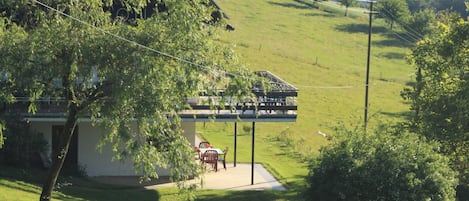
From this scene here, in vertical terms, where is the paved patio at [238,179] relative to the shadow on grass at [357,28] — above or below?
below

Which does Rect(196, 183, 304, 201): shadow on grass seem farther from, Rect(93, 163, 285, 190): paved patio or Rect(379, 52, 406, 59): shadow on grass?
Rect(379, 52, 406, 59): shadow on grass

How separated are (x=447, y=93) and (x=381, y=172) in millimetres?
8573

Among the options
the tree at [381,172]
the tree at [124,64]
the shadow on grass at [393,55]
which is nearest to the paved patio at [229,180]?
the tree at [381,172]

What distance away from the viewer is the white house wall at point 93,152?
89.6 feet

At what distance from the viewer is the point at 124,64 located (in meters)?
15.0

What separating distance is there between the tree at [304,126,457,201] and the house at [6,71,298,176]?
4831 mm

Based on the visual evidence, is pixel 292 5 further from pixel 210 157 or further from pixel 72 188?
pixel 72 188

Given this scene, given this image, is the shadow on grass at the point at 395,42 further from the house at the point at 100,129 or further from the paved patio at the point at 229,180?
the house at the point at 100,129

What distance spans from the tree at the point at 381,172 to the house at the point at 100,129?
4.83m

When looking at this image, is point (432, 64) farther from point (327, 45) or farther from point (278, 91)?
point (327, 45)

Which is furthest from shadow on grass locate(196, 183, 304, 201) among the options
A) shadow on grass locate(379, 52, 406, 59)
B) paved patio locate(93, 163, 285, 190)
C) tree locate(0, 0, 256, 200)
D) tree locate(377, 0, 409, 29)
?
tree locate(377, 0, 409, 29)

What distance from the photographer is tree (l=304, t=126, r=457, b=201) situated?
A: 2155 cm

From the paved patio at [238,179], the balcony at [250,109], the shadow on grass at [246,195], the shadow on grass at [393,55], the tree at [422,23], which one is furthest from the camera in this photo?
the tree at [422,23]

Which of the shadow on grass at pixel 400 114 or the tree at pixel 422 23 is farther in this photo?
the tree at pixel 422 23
